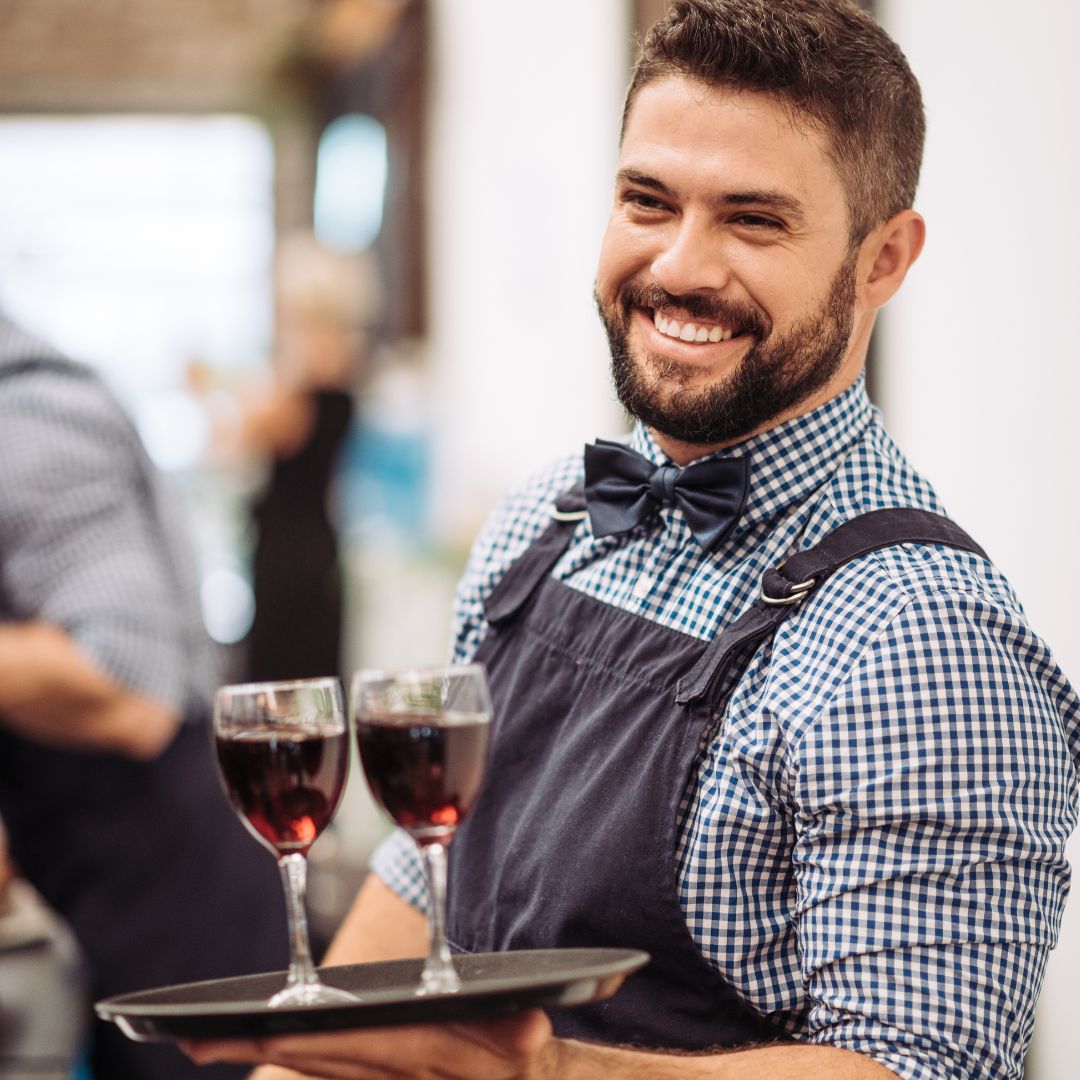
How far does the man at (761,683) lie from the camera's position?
45.8 inches

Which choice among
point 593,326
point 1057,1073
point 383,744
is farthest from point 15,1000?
point 593,326

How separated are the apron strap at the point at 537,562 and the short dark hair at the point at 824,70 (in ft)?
1.34

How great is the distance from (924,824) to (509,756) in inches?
17.2

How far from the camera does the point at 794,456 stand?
1413mm

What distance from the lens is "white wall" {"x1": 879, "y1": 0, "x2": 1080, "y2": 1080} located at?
5.80 feet

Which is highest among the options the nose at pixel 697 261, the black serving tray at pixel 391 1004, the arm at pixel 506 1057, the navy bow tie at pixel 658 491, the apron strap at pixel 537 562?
the nose at pixel 697 261

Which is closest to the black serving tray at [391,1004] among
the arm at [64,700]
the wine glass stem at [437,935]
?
the wine glass stem at [437,935]

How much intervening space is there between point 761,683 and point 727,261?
0.38 m

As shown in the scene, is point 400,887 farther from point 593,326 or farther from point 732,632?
point 593,326

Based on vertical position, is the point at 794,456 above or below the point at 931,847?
above

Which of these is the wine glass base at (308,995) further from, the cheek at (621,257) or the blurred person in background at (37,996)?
the blurred person in background at (37,996)

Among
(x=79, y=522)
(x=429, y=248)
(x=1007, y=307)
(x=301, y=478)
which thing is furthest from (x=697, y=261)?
(x=429, y=248)

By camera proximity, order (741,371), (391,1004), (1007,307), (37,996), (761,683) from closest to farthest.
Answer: (391,1004)
(761,683)
(741,371)
(1007,307)
(37,996)

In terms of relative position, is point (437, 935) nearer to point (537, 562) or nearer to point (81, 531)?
point (537, 562)
